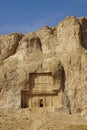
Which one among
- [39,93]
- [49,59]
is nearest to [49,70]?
[49,59]

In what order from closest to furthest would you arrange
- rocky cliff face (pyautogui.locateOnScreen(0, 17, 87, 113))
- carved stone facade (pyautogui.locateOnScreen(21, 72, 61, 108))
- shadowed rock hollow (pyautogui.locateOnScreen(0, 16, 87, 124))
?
1. rocky cliff face (pyautogui.locateOnScreen(0, 17, 87, 113))
2. shadowed rock hollow (pyautogui.locateOnScreen(0, 16, 87, 124))
3. carved stone facade (pyautogui.locateOnScreen(21, 72, 61, 108))

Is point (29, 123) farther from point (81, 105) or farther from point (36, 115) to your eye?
point (81, 105)

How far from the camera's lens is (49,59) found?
177ft

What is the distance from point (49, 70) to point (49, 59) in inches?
67.2

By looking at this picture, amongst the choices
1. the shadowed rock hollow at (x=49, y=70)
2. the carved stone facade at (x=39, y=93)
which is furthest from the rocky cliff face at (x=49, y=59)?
the carved stone facade at (x=39, y=93)

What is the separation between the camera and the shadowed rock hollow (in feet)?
168

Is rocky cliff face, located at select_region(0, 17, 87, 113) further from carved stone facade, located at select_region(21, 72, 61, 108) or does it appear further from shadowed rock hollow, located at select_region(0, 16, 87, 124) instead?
carved stone facade, located at select_region(21, 72, 61, 108)

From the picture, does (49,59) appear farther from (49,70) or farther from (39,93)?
(39,93)

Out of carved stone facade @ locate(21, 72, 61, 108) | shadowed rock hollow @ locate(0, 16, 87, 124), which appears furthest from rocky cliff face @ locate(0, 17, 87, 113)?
carved stone facade @ locate(21, 72, 61, 108)

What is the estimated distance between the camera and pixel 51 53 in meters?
54.9

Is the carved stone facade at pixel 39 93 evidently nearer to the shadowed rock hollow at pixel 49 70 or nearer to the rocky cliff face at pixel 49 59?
the shadowed rock hollow at pixel 49 70

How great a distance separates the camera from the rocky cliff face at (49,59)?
2014 inches

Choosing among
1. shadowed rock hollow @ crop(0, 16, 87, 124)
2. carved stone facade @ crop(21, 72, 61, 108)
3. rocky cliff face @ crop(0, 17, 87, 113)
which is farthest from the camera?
carved stone facade @ crop(21, 72, 61, 108)

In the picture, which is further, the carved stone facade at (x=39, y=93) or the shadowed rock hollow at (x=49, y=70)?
the carved stone facade at (x=39, y=93)
